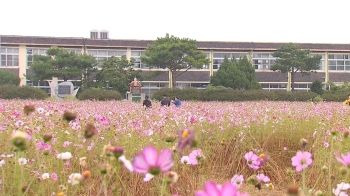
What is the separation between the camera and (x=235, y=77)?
74.5ft

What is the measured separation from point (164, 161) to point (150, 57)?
74.3 ft

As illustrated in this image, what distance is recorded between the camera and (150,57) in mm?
23203

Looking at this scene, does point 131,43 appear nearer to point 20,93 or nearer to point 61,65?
point 61,65

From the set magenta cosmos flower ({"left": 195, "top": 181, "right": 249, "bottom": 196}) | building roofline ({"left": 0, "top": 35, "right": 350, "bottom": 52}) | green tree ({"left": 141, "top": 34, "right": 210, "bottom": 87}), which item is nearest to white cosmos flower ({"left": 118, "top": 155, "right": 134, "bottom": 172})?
magenta cosmos flower ({"left": 195, "top": 181, "right": 249, "bottom": 196})

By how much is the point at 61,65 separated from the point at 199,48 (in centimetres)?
1010

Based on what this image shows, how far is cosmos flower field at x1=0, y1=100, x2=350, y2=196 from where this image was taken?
941 mm

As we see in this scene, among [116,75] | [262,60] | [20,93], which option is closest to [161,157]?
[20,93]

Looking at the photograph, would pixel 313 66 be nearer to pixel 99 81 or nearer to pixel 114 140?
pixel 99 81

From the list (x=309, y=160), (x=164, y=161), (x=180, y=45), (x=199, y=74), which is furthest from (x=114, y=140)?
(x=199, y=74)

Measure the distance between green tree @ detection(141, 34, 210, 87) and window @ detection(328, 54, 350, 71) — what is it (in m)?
11.5

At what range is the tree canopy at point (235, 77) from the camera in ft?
74.4

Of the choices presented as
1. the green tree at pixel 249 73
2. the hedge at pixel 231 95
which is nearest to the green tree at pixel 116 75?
the hedge at pixel 231 95

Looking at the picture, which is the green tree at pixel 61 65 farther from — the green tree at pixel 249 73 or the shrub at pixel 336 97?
the shrub at pixel 336 97

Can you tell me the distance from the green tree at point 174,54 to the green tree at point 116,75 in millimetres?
1106
